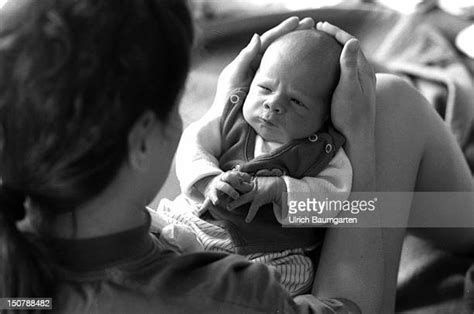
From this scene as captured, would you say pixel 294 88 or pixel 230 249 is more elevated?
pixel 294 88

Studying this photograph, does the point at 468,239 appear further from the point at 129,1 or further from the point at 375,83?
the point at 129,1

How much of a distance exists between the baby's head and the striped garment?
89mm

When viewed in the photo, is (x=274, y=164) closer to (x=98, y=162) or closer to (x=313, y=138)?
(x=313, y=138)

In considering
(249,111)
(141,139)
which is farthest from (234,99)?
(141,139)

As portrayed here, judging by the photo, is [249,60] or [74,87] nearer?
[74,87]

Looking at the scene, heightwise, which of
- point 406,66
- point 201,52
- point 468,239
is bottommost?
point 468,239

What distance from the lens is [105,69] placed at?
50 cm

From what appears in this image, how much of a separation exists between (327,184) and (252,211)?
0.07 metres

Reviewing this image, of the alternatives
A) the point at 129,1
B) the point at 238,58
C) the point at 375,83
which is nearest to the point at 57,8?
the point at 129,1

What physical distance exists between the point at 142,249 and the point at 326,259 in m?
0.16

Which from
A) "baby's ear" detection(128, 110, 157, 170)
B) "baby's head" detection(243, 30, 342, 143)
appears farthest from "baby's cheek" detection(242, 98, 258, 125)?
"baby's ear" detection(128, 110, 157, 170)

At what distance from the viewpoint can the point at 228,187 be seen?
0.57 m

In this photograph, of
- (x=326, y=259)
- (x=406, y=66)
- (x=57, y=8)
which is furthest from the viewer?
(x=406, y=66)

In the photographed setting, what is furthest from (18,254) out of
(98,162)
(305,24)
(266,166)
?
(305,24)
